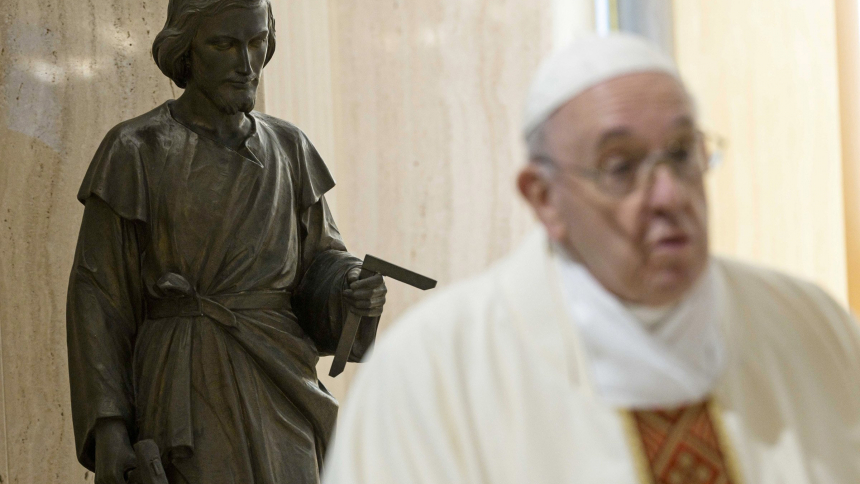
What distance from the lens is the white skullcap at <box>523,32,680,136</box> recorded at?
1.92 m

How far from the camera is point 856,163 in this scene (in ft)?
20.6

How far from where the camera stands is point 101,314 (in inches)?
137

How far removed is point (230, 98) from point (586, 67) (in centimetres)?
179

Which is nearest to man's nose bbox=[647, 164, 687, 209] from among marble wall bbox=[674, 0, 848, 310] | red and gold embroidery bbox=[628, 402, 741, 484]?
red and gold embroidery bbox=[628, 402, 741, 484]

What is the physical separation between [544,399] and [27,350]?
343 centimetres

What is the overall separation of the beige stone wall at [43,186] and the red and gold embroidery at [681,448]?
346 centimetres

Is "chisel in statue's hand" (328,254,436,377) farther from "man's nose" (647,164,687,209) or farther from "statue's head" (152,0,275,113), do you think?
"man's nose" (647,164,687,209)

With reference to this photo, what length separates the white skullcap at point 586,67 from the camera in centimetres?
192

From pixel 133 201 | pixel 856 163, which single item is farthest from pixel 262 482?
pixel 856 163

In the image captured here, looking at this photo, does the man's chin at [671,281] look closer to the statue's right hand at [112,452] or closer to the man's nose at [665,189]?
the man's nose at [665,189]

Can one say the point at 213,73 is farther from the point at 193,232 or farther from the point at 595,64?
the point at 595,64

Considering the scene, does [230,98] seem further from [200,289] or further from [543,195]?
[543,195]

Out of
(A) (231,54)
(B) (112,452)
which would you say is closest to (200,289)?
(B) (112,452)

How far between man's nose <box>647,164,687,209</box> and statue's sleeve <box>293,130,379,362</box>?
188cm
